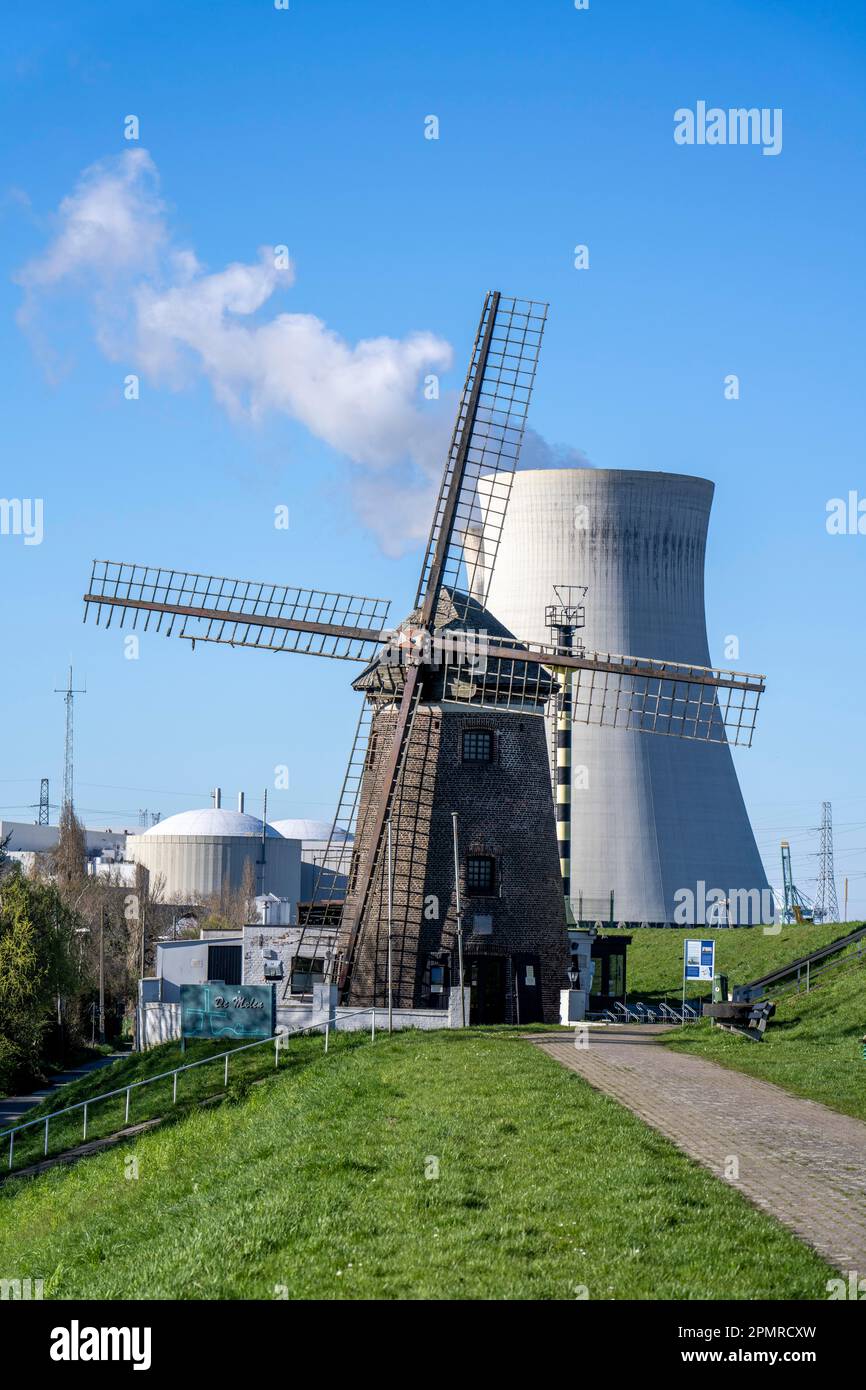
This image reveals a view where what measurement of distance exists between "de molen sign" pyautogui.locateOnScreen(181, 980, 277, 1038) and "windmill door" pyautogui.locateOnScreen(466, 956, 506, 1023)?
4.71 metres

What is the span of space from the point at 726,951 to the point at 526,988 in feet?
76.2

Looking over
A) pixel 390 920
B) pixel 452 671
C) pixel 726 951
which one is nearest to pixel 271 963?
pixel 390 920

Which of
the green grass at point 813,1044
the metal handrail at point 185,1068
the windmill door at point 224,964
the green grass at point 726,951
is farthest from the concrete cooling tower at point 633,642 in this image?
the metal handrail at point 185,1068

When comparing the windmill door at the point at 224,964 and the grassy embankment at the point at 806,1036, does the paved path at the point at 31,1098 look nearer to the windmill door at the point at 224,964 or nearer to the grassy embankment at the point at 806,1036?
the windmill door at the point at 224,964

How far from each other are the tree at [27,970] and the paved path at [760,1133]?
30393mm

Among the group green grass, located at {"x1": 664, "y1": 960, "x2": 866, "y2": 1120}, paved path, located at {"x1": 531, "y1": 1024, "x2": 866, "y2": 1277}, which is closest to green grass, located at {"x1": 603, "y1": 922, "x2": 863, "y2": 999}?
green grass, located at {"x1": 664, "y1": 960, "x2": 866, "y2": 1120}

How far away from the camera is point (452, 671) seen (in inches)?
1474

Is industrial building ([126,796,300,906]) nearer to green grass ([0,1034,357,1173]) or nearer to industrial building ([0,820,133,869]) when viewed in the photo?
industrial building ([0,820,133,869])

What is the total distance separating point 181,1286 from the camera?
43.4ft

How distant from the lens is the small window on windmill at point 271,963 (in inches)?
1891

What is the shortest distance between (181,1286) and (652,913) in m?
50.3

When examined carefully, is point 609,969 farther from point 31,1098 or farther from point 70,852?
point 70,852

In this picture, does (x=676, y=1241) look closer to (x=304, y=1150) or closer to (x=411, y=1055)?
(x=304, y=1150)
